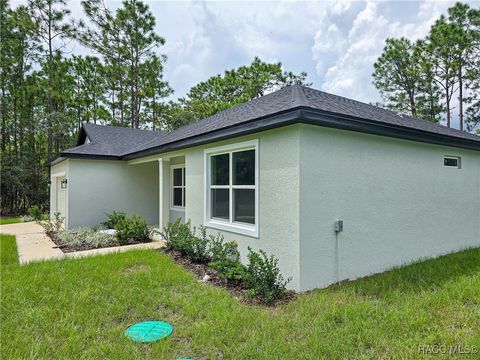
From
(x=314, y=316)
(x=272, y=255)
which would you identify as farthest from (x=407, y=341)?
A: (x=272, y=255)

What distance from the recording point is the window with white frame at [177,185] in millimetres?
10727

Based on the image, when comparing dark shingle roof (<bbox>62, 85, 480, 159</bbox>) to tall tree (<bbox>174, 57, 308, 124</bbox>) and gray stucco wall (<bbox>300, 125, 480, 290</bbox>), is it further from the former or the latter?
tall tree (<bbox>174, 57, 308, 124</bbox>)

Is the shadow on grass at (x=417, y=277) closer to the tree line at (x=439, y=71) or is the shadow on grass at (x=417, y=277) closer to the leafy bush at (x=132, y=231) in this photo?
the leafy bush at (x=132, y=231)

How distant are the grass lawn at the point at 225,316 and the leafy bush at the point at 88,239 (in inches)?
121

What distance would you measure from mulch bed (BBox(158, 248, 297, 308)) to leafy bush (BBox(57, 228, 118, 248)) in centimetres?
267

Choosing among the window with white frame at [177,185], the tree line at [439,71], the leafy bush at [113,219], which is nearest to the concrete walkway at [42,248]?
the leafy bush at [113,219]

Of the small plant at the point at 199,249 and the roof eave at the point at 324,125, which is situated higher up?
the roof eave at the point at 324,125

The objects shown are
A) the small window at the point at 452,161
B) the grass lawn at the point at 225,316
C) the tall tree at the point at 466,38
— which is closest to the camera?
the grass lawn at the point at 225,316

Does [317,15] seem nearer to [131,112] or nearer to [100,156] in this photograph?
[100,156]

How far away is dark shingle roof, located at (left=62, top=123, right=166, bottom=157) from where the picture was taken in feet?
37.9

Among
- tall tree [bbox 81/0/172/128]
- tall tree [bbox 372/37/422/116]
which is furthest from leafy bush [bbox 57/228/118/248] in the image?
tall tree [bbox 372/37/422/116]

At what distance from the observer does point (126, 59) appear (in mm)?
24516

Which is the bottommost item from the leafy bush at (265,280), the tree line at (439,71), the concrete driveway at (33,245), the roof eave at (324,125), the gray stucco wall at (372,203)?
the concrete driveway at (33,245)

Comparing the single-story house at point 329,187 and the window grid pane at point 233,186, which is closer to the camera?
the single-story house at point 329,187
